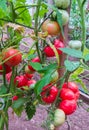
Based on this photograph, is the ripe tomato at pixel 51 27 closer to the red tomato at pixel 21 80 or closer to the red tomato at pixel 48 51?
the red tomato at pixel 48 51

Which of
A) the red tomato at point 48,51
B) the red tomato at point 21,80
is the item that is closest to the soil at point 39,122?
the red tomato at point 21,80

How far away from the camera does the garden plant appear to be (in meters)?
0.49

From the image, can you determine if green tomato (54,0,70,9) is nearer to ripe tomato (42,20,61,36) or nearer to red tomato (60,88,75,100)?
ripe tomato (42,20,61,36)

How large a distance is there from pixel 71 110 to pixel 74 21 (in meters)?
3.51

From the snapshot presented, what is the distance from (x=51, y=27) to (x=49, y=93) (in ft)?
0.44

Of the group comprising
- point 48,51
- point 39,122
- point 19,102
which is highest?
point 48,51

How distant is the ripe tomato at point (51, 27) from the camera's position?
499 millimetres

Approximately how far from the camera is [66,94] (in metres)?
0.53

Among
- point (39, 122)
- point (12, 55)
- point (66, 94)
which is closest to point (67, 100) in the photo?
point (66, 94)

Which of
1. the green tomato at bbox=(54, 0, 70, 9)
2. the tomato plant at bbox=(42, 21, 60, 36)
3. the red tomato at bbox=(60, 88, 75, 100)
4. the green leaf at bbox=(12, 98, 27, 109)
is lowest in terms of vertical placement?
the green leaf at bbox=(12, 98, 27, 109)

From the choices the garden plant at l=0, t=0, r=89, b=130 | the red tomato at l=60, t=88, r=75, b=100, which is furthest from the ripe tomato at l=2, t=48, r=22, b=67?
the red tomato at l=60, t=88, r=75, b=100

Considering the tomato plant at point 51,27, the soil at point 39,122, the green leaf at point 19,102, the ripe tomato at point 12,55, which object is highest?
the tomato plant at point 51,27

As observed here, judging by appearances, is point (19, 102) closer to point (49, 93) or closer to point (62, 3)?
point (49, 93)

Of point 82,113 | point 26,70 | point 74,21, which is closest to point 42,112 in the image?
point 82,113
